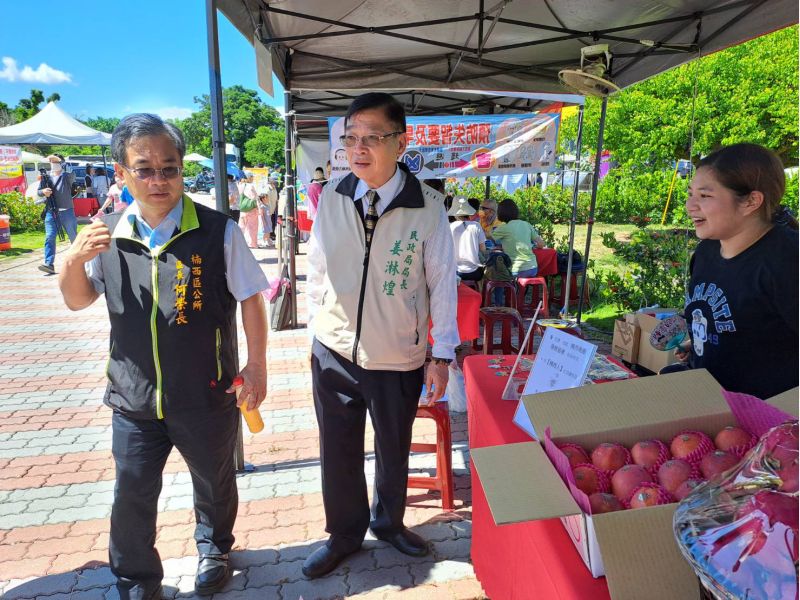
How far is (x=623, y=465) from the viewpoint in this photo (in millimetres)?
1136

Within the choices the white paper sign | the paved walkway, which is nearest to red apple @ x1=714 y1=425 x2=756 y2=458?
the white paper sign

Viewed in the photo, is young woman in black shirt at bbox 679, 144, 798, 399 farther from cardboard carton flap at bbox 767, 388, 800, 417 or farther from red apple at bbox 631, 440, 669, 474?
red apple at bbox 631, 440, 669, 474

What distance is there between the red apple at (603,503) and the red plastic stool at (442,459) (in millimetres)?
1659

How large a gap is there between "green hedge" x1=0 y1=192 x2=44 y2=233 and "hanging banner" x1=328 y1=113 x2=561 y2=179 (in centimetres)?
1379

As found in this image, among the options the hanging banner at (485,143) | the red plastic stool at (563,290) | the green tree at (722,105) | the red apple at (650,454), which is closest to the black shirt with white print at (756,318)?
the red apple at (650,454)

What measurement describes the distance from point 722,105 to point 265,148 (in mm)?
49066

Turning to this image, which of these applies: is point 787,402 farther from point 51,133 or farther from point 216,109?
point 51,133

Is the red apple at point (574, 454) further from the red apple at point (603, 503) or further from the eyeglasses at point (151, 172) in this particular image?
the eyeglasses at point (151, 172)

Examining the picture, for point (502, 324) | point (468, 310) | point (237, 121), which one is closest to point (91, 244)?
point (468, 310)

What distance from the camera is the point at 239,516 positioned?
2764 mm

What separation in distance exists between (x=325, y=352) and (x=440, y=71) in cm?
457

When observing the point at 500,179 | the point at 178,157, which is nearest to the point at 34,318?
the point at 178,157

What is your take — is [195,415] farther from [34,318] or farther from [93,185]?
[93,185]

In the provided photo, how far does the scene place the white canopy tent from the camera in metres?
3.69
